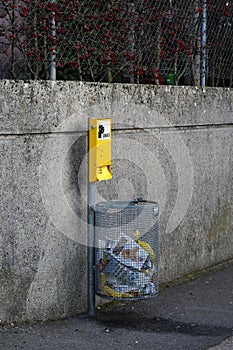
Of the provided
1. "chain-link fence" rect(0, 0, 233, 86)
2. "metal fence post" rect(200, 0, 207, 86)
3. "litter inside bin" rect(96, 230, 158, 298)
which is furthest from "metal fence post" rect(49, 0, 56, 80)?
"metal fence post" rect(200, 0, 207, 86)

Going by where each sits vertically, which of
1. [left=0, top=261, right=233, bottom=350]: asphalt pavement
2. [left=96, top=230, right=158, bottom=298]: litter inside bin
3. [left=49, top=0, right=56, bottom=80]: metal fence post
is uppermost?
[left=49, top=0, right=56, bottom=80]: metal fence post

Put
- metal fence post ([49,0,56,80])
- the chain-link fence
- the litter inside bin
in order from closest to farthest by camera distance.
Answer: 1. the litter inside bin
2. the chain-link fence
3. metal fence post ([49,0,56,80])

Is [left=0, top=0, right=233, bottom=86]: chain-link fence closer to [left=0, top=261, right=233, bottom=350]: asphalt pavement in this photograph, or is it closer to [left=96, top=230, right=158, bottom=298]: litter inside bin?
[left=96, top=230, right=158, bottom=298]: litter inside bin

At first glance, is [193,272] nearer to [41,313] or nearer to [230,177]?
[230,177]

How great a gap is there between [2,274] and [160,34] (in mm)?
3119

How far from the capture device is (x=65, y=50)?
21.2 ft

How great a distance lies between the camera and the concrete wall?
538 cm

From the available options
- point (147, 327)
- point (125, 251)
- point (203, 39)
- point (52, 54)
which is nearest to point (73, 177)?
point (125, 251)

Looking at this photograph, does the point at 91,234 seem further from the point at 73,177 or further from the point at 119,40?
the point at 119,40

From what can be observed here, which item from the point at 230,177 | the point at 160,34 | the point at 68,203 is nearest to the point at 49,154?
the point at 68,203

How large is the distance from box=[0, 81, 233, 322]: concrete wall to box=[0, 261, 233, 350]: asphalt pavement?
0.63 ft

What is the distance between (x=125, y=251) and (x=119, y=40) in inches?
81.8

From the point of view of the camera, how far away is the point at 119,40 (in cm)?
693

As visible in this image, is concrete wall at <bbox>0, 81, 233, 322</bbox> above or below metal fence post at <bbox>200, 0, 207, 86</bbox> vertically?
below
